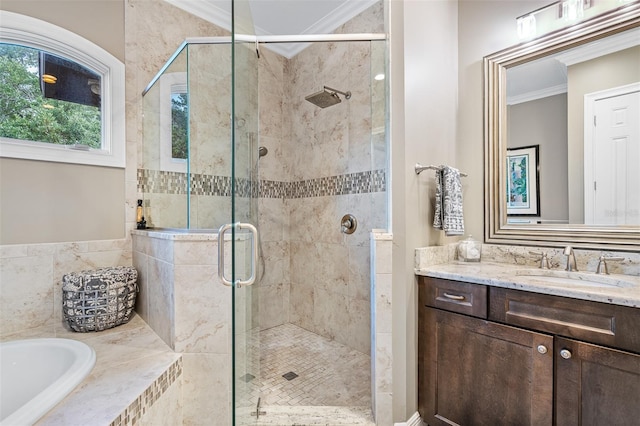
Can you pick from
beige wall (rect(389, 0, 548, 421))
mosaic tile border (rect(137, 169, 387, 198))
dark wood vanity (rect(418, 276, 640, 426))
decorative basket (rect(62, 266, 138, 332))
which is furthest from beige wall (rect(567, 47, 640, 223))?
decorative basket (rect(62, 266, 138, 332))

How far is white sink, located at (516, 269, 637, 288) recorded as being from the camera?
1.25 m

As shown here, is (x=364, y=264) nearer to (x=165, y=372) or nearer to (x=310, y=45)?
(x=165, y=372)

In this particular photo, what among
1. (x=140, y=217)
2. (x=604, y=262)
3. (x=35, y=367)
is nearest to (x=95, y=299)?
(x=35, y=367)

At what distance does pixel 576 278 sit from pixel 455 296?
0.61 m

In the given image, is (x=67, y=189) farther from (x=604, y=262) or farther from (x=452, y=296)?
(x=604, y=262)

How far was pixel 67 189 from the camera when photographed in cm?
177

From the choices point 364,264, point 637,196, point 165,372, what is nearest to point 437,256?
point 364,264

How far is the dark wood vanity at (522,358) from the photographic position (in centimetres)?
100

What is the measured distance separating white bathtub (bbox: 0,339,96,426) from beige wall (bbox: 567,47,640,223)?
8.45 feet

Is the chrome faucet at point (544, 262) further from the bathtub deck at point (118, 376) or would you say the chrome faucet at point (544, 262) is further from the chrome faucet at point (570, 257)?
the bathtub deck at point (118, 376)

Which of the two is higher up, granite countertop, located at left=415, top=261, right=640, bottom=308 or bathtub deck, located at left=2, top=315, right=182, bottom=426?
granite countertop, located at left=415, top=261, right=640, bottom=308

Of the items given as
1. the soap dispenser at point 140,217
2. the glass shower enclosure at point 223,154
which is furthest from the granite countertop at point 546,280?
the soap dispenser at point 140,217

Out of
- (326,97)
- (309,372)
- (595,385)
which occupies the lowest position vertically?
(309,372)

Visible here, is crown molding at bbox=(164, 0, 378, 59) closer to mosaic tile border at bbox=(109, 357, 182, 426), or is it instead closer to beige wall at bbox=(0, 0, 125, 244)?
beige wall at bbox=(0, 0, 125, 244)
